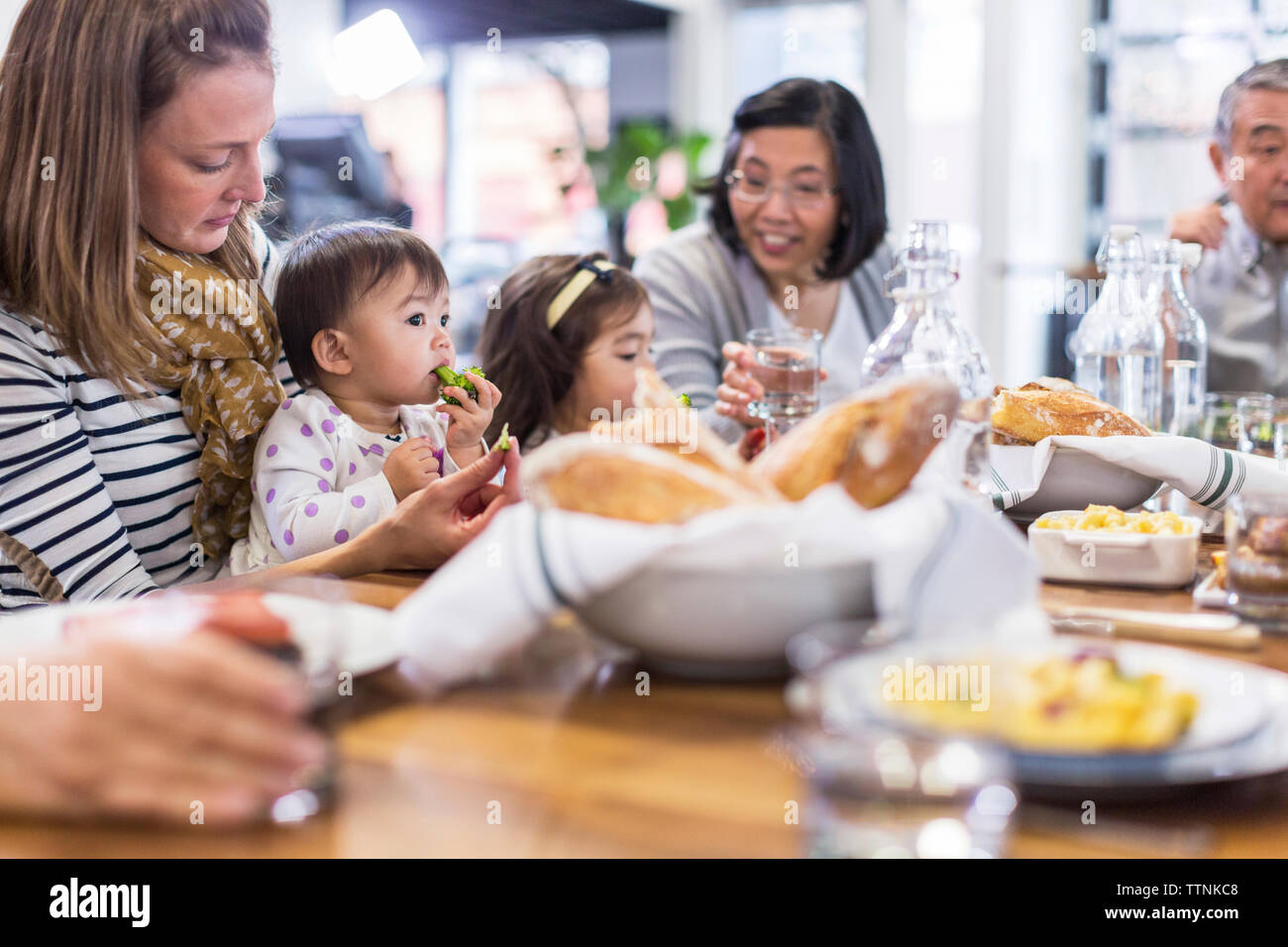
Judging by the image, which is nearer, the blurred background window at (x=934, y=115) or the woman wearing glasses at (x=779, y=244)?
the woman wearing glasses at (x=779, y=244)

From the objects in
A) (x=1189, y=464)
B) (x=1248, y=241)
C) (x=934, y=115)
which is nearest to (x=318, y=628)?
(x=1189, y=464)

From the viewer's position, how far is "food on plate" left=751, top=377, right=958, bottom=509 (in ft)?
2.56

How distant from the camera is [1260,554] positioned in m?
0.90

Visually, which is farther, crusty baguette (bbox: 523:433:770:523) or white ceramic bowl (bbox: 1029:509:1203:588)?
white ceramic bowl (bbox: 1029:509:1203:588)

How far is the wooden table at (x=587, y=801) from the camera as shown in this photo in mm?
521

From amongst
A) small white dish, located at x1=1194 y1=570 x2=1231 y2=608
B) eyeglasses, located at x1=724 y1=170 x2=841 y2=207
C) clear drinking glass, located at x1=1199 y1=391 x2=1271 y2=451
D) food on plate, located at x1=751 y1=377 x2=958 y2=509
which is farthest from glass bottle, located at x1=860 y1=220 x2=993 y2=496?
eyeglasses, located at x1=724 y1=170 x2=841 y2=207

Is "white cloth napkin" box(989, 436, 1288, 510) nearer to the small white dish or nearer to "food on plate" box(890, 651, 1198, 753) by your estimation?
the small white dish

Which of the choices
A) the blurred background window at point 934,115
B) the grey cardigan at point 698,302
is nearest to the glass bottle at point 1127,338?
the grey cardigan at point 698,302

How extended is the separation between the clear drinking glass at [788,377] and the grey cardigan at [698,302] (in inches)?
31.6

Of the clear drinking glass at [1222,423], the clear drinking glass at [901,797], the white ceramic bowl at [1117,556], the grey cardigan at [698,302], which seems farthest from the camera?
the grey cardigan at [698,302]

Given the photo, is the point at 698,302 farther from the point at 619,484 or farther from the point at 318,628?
the point at 318,628

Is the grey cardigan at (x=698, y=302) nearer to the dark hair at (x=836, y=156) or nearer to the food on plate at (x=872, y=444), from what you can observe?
the dark hair at (x=836, y=156)

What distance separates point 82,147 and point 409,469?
49cm
